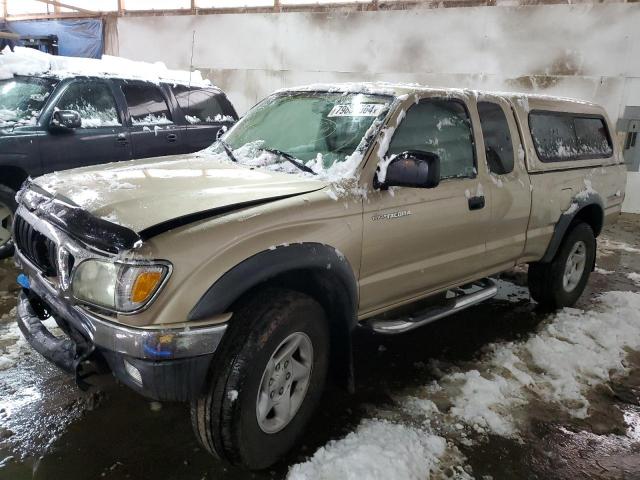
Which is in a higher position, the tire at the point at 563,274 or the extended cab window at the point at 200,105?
the extended cab window at the point at 200,105

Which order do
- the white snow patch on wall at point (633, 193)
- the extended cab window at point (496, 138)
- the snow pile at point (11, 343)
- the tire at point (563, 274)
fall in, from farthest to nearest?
the white snow patch on wall at point (633, 193) < the tire at point (563, 274) < the extended cab window at point (496, 138) < the snow pile at point (11, 343)

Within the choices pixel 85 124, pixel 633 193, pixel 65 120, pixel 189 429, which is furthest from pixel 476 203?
pixel 633 193

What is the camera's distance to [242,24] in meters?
11.4

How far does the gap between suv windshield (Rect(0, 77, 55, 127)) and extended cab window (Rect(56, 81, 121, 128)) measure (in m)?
0.19

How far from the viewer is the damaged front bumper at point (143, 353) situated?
195cm

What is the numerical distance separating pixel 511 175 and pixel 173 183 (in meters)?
2.40

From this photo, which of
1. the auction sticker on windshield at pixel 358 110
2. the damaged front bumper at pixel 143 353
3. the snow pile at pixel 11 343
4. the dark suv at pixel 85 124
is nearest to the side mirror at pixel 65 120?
the dark suv at pixel 85 124

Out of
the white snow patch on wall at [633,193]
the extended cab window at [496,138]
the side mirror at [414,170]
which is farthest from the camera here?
the white snow patch on wall at [633,193]

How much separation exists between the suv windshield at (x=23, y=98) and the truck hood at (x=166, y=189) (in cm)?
273

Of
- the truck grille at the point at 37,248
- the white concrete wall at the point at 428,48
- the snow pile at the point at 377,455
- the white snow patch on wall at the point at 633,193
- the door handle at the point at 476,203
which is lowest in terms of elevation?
the snow pile at the point at 377,455

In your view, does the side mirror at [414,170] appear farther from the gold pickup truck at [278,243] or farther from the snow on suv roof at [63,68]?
the snow on suv roof at [63,68]

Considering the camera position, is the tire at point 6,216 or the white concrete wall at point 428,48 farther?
A: the white concrete wall at point 428,48

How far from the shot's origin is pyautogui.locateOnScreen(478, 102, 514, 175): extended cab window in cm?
354

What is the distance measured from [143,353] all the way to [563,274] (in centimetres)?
379
